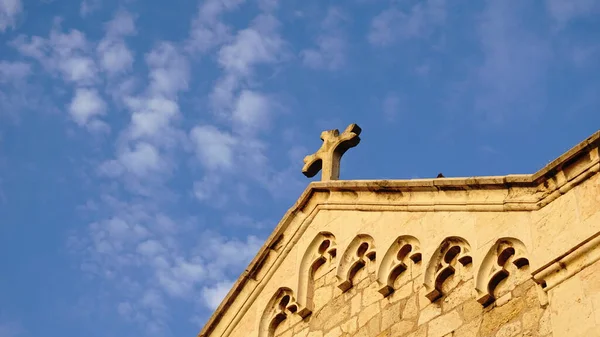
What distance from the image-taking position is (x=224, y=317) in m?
11.3

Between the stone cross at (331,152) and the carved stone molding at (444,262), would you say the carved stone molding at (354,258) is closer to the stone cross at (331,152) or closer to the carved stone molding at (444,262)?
the carved stone molding at (444,262)

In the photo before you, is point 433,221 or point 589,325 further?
point 433,221

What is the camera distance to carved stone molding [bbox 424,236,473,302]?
899 cm

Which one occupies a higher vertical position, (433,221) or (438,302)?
(433,221)

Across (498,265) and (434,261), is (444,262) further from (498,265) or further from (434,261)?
(498,265)

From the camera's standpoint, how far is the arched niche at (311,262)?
10.4 meters

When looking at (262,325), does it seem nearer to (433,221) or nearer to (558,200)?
(433,221)

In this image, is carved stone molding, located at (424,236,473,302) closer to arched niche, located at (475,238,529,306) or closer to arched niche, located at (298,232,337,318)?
arched niche, located at (475,238,529,306)

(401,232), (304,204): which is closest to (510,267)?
(401,232)

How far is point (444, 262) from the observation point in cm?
910

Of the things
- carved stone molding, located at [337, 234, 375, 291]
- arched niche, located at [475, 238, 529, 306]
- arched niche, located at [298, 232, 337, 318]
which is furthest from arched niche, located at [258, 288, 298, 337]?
arched niche, located at [475, 238, 529, 306]

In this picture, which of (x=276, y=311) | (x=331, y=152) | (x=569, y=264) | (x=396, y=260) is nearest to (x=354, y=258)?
(x=396, y=260)

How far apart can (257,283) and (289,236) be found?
1.87 feet

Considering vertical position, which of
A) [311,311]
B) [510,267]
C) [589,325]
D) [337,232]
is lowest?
[589,325]
